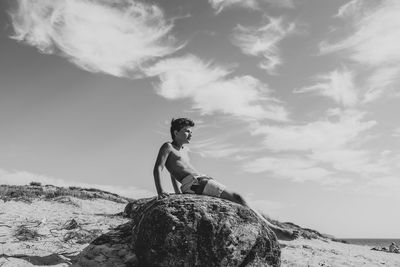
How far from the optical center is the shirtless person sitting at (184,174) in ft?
19.2

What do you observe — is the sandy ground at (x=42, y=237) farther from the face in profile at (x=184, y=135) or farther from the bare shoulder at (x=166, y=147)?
the face in profile at (x=184, y=135)

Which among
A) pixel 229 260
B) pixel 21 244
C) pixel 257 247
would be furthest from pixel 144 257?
pixel 21 244

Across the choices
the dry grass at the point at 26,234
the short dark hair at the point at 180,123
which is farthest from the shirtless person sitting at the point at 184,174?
the dry grass at the point at 26,234

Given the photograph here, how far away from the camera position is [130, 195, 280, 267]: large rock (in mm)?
4855

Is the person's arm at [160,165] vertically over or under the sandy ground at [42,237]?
over

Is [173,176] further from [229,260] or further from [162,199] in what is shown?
[229,260]

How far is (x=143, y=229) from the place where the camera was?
521cm

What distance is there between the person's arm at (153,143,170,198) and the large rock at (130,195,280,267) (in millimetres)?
311

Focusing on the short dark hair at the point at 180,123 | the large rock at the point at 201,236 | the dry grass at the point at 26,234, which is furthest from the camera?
the dry grass at the point at 26,234

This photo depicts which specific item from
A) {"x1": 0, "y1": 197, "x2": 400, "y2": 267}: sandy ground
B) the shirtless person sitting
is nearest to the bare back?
the shirtless person sitting

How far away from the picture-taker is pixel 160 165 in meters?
5.97

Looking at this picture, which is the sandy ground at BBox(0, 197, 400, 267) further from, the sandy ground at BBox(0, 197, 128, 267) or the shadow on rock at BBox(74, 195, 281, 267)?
the shadow on rock at BBox(74, 195, 281, 267)

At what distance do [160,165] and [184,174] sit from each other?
0.50 meters

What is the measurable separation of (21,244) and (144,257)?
2.99 metres
